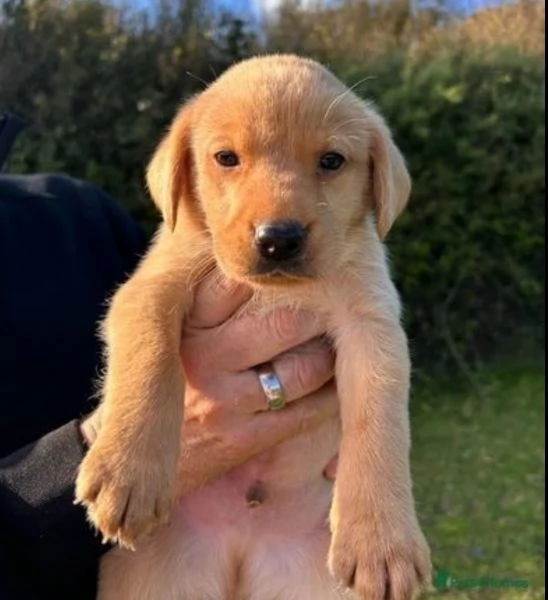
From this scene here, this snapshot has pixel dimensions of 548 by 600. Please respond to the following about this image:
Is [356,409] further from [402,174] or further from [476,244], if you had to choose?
[476,244]

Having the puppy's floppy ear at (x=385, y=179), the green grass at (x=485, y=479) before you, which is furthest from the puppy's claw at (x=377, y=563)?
the green grass at (x=485, y=479)

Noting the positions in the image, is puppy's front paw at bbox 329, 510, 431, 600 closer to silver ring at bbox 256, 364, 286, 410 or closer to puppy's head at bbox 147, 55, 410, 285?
silver ring at bbox 256, 364, 286, 410

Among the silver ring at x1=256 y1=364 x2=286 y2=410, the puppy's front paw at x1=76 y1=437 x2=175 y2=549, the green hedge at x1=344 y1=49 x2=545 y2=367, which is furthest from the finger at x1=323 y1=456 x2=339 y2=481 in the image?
the green hedge at x1=344 y1=49 x2=545 y2=367

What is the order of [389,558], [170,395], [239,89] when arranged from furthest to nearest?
[239,89] < [170,395] < [389,558]

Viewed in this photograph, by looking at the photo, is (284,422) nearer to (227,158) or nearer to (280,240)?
(280,240)

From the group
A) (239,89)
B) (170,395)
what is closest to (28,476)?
(170,395)

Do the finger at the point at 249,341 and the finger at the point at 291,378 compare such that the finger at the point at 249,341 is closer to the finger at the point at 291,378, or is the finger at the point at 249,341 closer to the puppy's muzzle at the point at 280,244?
the finger at the point at 291,378
